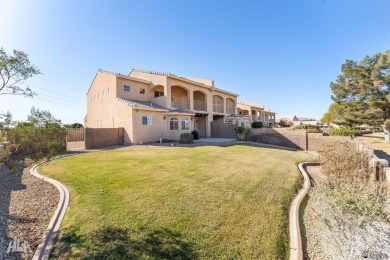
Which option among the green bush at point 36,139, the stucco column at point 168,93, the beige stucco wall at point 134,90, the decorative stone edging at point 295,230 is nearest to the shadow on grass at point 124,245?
the decorative stone edging at point 295,230

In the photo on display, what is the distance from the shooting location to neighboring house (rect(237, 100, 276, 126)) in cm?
4622

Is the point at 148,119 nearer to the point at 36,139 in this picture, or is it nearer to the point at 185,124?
the point at 185,124

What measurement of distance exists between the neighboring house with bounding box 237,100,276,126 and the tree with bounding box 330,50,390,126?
16.3 metres

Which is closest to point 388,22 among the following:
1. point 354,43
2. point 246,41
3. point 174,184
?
point 354,43

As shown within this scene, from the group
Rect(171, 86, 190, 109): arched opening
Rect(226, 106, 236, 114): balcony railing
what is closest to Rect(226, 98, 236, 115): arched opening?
Rect(226, 106, 236, 114): balcony railing

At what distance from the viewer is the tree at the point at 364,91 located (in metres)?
25.4

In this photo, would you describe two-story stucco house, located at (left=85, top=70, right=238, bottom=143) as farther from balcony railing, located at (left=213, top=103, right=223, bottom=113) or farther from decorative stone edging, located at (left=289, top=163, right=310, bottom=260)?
decorative stone edging, located at (left=289, top=163, right=310, bottom=260)

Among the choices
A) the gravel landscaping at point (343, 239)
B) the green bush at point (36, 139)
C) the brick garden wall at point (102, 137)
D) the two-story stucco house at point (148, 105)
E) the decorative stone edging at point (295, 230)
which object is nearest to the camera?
the gravel landscaping at point (343, 239)

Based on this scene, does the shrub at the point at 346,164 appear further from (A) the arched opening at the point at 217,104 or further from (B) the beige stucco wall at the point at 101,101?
(A) the arched opening at the point at 217,104

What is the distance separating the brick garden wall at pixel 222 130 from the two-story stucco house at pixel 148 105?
2.45 ft

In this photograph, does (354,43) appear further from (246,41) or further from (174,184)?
(174,184)

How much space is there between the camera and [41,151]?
4793 mm

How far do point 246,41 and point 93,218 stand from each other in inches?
810

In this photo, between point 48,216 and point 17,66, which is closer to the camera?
point 48,216
